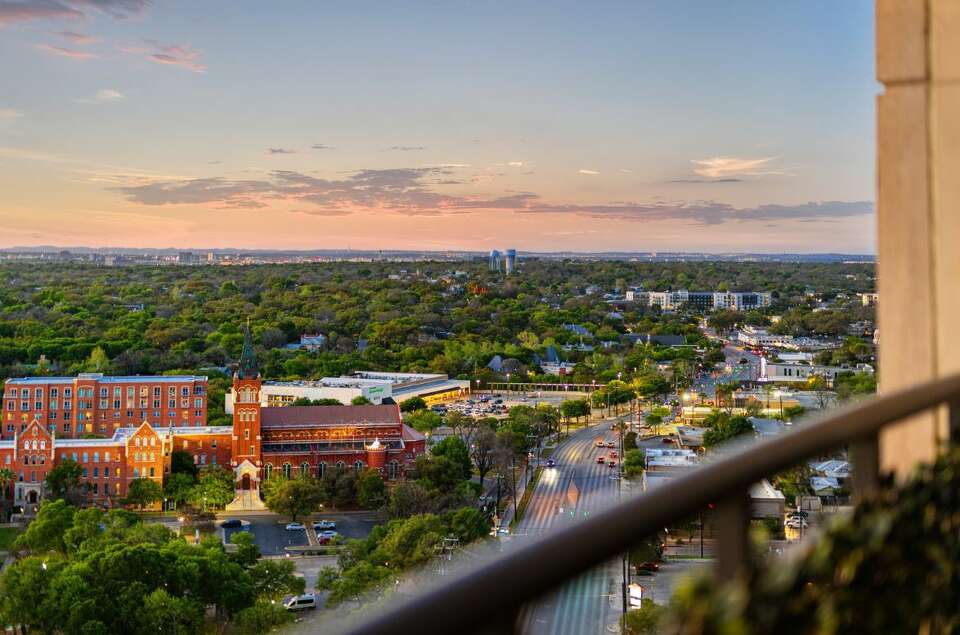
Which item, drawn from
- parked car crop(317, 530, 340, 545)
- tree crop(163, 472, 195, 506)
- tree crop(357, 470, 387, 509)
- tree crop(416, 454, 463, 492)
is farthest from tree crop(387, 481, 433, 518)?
tree crop(163, 472, 195, 506)

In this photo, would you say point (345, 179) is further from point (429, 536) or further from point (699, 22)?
point (429, 536)

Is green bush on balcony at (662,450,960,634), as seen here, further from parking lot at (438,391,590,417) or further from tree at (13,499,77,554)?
parking lot at (438,391,590,417)

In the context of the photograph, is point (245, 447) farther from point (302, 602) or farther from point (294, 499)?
point (302, 602)

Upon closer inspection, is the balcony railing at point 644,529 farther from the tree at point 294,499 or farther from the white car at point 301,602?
the tree at point 294,499

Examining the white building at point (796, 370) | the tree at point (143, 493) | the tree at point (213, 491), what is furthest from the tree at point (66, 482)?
the white building at point (796, 370)

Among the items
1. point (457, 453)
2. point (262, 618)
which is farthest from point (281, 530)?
point (262, 618)
